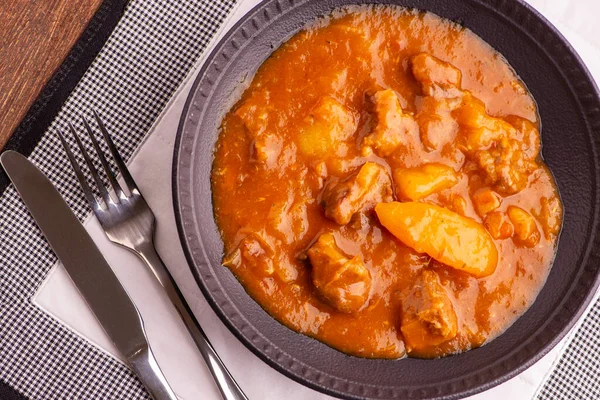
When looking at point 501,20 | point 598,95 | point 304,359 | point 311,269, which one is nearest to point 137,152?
point 311,269

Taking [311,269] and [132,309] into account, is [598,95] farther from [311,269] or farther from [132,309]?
[132,309]

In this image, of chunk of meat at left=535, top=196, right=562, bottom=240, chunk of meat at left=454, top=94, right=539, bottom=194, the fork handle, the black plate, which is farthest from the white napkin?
chunk of meat at left=454, top=94, right=539, bottom=194

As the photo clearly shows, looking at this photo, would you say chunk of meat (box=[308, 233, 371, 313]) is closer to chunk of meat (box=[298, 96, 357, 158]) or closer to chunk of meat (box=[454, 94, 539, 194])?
chunk of meat (box=[298, 96, 357, 158])

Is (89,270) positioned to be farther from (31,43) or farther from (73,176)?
(31,43)

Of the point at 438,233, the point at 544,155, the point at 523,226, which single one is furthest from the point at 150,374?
the point at 544,155

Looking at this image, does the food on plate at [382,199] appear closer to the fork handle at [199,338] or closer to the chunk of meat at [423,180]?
the chunk of meat at [423,180]

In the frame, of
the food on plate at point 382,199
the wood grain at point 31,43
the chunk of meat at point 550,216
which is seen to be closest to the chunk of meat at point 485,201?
the food on plate at point 382,199

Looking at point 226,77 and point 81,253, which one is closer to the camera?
point 226,77
